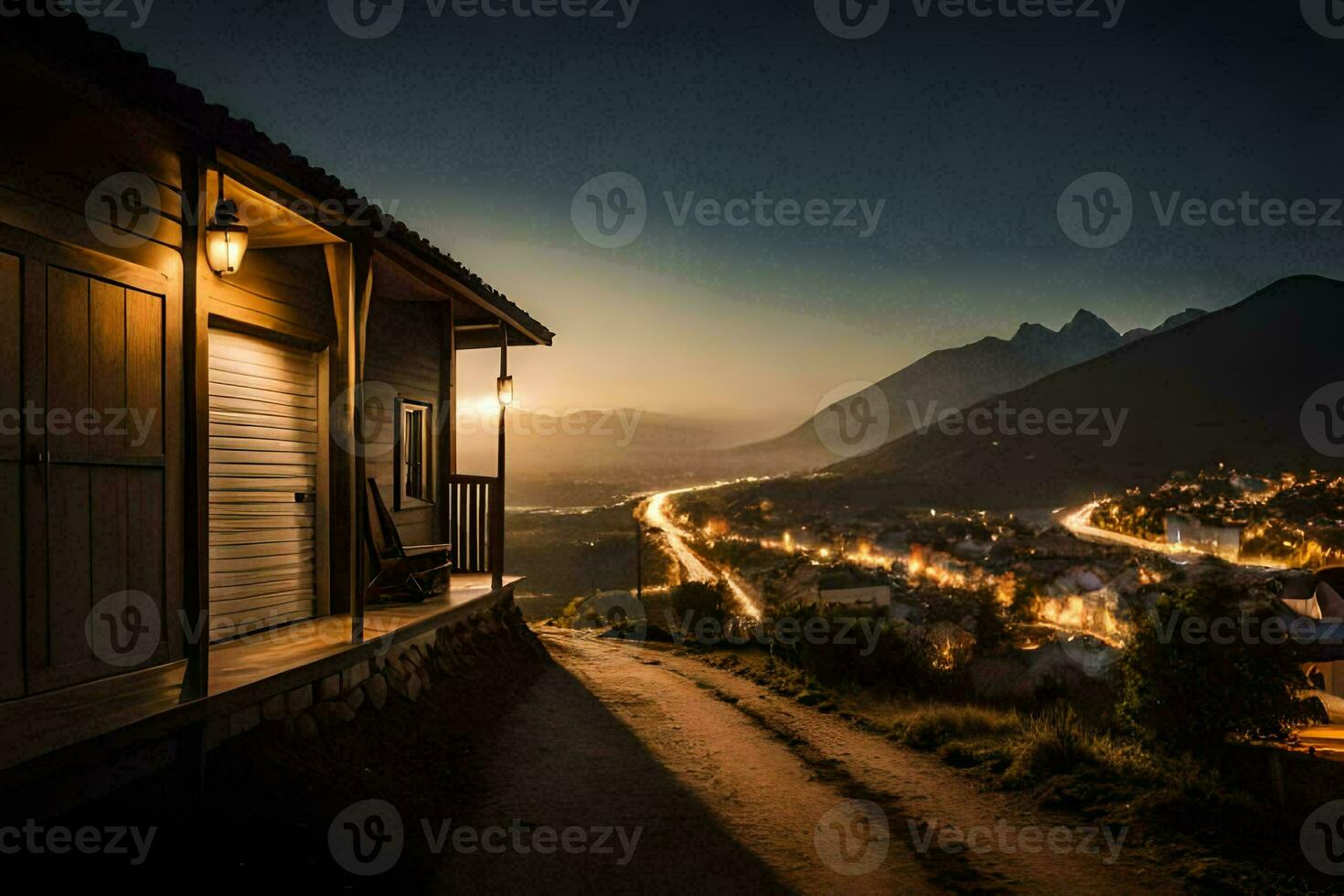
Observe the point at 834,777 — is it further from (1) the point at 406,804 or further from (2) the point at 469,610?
(2) the point at 469,610

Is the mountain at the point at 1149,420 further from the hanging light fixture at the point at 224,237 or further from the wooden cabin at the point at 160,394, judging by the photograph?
the hanging light fixture at the point at 224,237

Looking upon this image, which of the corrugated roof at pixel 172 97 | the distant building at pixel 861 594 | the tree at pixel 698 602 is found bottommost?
the distant building at pixel 861 594

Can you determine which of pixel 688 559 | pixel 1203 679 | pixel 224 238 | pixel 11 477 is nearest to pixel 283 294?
pixel 224 238

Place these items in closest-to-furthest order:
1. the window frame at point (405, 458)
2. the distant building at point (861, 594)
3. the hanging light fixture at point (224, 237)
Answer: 1. the hanging light fixture at point (224, 237)
2. the window frame at point (405, 458)
3. the distant building at point (861, 594)

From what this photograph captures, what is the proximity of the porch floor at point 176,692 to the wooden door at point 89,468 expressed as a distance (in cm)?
27

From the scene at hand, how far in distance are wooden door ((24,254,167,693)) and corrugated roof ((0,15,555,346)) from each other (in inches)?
48.1

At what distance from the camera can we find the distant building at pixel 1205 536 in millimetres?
52656

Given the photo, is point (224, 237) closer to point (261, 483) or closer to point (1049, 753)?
point (261, 483)

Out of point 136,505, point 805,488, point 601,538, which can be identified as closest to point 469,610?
point 136,505

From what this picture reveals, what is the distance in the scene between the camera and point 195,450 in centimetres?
520

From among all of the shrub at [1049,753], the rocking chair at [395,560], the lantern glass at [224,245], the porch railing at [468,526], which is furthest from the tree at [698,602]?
the lantern glass at [224,245]

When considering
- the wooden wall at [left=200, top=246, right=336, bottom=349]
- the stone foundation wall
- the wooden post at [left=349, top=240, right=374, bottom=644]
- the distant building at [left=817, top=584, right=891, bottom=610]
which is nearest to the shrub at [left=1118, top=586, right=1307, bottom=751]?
the stone foundation wall

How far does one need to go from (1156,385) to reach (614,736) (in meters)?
102

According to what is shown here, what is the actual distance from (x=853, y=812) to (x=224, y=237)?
625 cm
